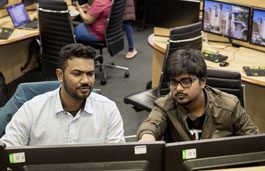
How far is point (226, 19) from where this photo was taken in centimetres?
360

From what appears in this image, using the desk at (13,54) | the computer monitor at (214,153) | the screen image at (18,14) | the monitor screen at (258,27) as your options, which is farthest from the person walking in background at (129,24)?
the computer monitor at (214,153)

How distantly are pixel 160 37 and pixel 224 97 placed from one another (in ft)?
6.51

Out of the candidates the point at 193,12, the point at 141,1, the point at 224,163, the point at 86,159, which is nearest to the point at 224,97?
the point at 224,163

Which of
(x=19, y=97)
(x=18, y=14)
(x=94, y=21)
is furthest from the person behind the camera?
(x=94, y=21)

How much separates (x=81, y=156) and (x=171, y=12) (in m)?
2.78

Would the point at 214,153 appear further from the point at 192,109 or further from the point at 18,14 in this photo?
the point at 18,14

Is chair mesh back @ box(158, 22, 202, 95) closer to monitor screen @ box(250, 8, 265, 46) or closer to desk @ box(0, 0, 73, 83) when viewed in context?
monitor screen @ box(250, 8, 265, 46)

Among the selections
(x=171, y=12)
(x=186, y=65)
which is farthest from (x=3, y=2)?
(x=186, y=65)

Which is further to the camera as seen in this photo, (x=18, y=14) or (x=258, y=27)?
(x=18, y=14)

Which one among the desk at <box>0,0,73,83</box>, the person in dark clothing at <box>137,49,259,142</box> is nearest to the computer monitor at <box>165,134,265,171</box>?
the person in dark clothing at <box>137,49,259,142</box>

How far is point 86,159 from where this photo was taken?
4.20ft

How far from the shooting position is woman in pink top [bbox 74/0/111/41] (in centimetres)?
429

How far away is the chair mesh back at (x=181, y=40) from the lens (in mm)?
3021

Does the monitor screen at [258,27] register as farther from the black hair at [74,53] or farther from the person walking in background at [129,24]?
the person walking in background at [129,24]
